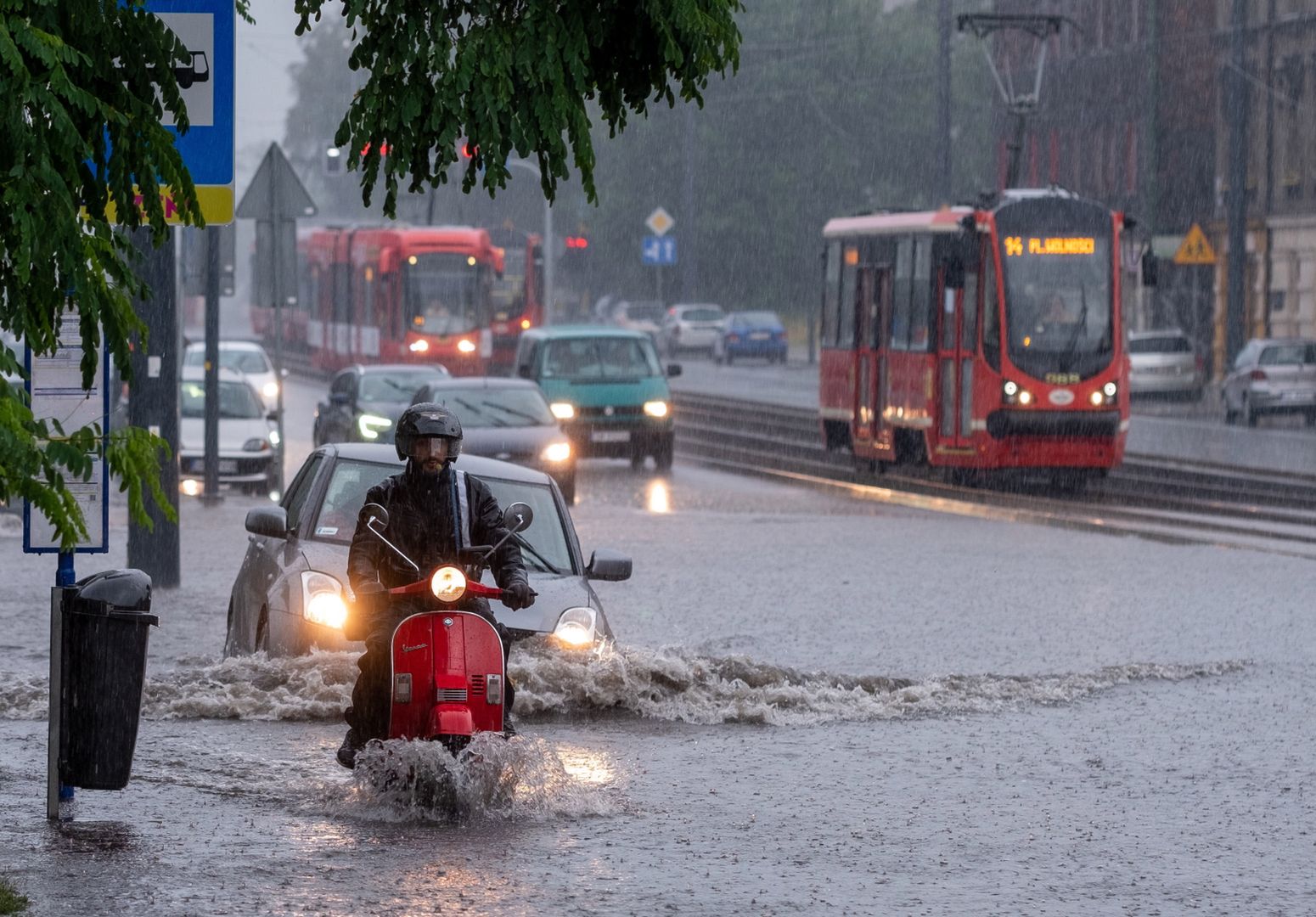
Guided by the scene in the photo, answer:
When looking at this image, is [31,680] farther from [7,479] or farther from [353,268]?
[353,268]

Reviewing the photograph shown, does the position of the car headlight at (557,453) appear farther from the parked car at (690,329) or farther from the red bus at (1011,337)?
the parked car at (690,329)

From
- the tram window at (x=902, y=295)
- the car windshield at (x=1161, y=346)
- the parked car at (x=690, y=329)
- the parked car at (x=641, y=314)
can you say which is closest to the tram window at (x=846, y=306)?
the tram window at (x=902, y=295)

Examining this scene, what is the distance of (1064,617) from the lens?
1562 centimetres

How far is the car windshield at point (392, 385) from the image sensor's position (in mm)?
29000

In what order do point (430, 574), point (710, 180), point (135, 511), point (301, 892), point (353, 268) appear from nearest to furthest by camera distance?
point (135, 511), point (301, 892), point (430, 574), point (353, 268), point (710, 180)

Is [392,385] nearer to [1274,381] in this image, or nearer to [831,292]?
[831,292]

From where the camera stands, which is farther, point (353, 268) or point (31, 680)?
point (353, 268)

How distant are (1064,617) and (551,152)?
28.5 feet

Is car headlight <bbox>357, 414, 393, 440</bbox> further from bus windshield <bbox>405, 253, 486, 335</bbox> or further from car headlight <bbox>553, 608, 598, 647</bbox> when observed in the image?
bus windshield <bbox>405, 253, 486, 335</bbox>

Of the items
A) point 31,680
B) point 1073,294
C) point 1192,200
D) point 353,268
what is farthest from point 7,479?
point 1192,200

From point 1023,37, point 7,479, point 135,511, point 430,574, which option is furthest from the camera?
point 1023,37

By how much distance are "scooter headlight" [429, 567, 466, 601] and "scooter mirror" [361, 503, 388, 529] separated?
0.83 ft

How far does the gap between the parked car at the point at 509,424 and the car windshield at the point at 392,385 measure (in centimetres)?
292

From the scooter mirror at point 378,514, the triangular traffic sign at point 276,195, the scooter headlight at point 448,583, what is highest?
the triangular traffic sign at point 276,195
